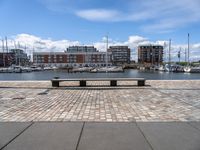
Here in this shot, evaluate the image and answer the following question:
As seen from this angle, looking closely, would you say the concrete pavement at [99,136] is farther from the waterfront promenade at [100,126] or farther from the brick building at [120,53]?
the brick building at [120,53]

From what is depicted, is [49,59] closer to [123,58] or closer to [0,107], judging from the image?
[123,58]

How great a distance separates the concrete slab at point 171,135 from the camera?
168 inches

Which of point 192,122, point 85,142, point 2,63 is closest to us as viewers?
point 85,142

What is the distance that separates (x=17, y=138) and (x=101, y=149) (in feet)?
6.48

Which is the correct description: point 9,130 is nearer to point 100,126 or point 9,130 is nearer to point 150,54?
point 100,126

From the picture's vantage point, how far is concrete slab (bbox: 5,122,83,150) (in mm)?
4246

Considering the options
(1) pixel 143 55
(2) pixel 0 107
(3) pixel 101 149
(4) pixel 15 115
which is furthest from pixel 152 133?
(1) pixel 143 55

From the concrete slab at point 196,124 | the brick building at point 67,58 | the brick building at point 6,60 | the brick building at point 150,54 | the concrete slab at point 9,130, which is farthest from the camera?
the brick building at point 150,54

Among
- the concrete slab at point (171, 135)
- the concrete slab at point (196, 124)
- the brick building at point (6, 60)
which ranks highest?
the brick building at point (6, 60)

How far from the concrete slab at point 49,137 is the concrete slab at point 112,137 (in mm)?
243

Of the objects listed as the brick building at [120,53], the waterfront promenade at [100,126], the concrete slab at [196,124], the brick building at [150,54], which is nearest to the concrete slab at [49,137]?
the waterfront promenade at [100,126]

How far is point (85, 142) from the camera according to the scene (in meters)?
4.46

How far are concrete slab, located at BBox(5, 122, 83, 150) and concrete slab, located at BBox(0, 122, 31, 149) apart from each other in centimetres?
19

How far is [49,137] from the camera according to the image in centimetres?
473
